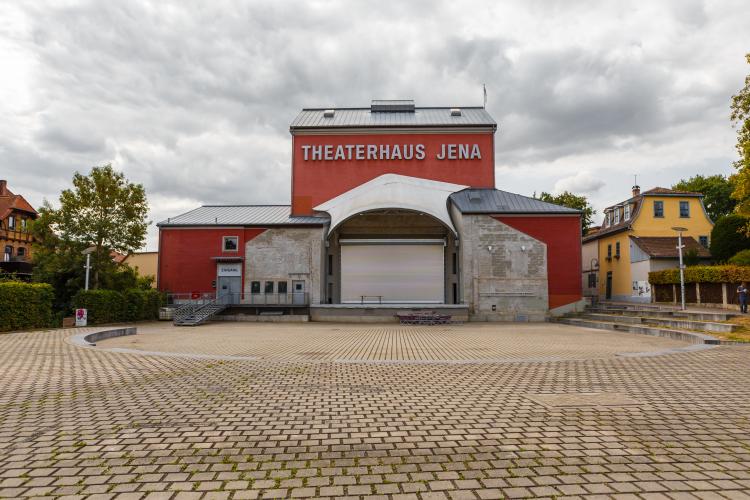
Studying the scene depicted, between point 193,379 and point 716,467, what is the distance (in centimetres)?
781

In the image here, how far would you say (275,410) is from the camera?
6.36 meters

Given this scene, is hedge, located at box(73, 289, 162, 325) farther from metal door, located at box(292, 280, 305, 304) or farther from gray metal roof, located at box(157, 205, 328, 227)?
Result: metal door, located at box(292, 280, 305, 304)

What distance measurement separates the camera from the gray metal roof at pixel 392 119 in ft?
117

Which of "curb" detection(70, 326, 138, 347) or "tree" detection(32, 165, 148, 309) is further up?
"tree" detection(32, 165, 148, 309)

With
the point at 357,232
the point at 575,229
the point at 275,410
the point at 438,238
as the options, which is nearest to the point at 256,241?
the point at 357,232

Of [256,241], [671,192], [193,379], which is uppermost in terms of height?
[671,192]

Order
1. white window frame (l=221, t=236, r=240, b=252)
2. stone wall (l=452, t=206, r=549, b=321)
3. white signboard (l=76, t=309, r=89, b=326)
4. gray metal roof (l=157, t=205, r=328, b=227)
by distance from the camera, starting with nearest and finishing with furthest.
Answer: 1. white signboard (l=76, t=309, r=89, b=326)
2. stone wall (l=452, t=206, r=549, b=321)
3. white window frame (l=221, t=236, r=240, b=252)
4. gray metal roof (l=157, t=205, r=328, b=227)

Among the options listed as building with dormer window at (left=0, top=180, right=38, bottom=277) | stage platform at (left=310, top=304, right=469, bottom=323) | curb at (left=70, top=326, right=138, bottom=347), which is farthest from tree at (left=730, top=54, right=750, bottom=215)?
building with dormer window at (left=0, top=180, right=38, bottom=277)

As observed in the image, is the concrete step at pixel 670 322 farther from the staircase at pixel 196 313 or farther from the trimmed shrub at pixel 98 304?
the trimmed shrub at pixel 98 304

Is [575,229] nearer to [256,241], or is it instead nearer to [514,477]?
[256,241]

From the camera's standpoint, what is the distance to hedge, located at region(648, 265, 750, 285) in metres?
25.0

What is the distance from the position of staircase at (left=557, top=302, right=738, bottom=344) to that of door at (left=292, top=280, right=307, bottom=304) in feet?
54.9

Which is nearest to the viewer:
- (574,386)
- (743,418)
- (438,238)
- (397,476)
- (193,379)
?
(397,476)

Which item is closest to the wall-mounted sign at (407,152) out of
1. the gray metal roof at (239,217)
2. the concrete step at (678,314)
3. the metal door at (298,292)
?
the gray metal roof at (239,217)
